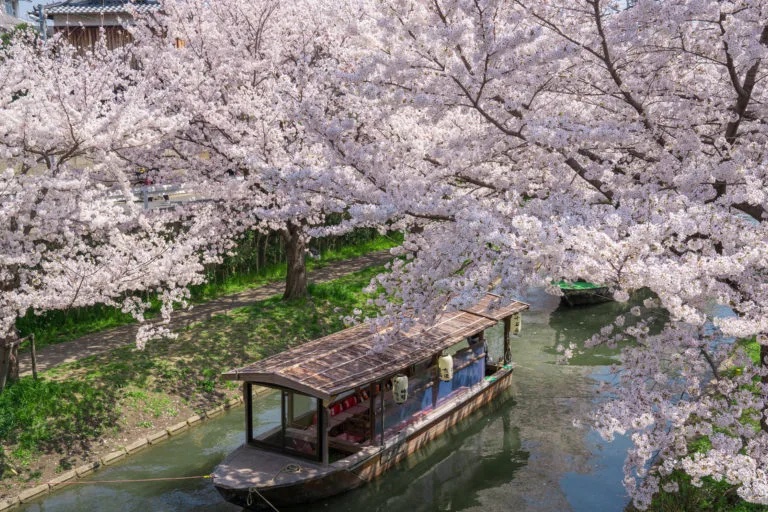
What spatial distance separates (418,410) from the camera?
1463 cm

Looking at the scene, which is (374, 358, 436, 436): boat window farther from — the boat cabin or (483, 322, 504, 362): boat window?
(483, 322, 504, 362): boat window

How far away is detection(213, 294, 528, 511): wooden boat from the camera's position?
1177cm

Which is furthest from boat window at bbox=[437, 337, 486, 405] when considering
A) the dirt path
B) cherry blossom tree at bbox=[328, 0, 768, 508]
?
the dirt path

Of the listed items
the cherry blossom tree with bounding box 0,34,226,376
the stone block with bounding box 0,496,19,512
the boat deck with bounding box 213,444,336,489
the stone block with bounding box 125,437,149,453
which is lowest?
the stone block with bounding box 0,496,19,512

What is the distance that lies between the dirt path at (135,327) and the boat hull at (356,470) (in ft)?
20.3

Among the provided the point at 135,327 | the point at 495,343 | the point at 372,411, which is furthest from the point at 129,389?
the point at 495,343

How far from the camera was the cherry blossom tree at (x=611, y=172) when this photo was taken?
7211 mm

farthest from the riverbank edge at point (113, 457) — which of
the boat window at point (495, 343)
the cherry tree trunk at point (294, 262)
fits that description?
the boat window at point (495, 343)

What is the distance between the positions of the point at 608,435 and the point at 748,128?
5.04m

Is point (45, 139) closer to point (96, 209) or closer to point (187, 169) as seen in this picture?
point (96, 209)

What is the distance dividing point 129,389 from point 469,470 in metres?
6.90

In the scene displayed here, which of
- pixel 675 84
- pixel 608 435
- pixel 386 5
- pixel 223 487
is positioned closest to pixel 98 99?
pixel 386 5

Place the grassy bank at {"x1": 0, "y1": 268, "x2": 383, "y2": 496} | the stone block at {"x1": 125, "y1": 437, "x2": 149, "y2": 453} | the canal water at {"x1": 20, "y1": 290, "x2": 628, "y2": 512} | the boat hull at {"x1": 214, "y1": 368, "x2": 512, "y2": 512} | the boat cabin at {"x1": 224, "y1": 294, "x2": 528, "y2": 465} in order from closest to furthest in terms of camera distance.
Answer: the boat hull at {"x1": 214, "y1": 368, "x2": 512, "y2": 512}
the boat cabin at {"x1": 224, "y1": 294, "x2": 528, "y2": 465}
the canal water at {"x1": 20, "y1": 290, "x2": 628, "y2": 512}
the grassy bank at {"x1": 0, "y1": 268, "x2": 383, "y2": 496}
the stone block at {"x1": 125, "y1": 437, "x2": 149, "y2": 453}

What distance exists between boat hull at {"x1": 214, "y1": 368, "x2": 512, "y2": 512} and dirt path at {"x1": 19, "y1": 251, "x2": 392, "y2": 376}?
618cm
